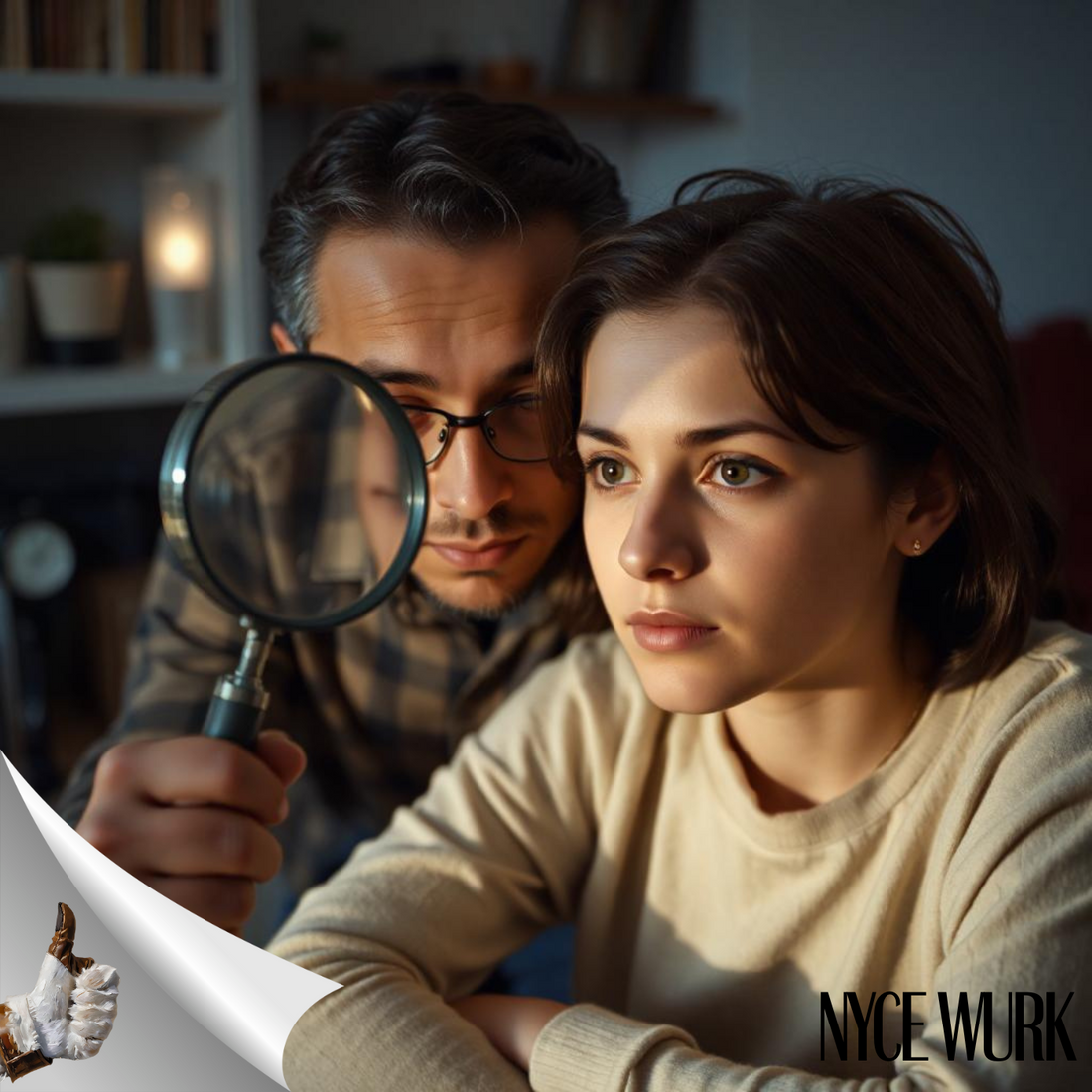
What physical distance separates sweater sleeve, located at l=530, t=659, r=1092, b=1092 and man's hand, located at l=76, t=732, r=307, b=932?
0.20m

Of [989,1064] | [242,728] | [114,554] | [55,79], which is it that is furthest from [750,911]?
[55,79]

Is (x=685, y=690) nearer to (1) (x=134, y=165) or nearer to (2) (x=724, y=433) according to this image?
(2) (x=724, y=433)

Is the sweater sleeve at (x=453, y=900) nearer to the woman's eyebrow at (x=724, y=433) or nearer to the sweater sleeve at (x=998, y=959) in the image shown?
the sweater sleeve at (x=998, y=959)

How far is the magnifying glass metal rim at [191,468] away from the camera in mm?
600

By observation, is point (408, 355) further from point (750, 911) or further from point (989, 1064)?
point (989, 1064)

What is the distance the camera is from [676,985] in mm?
791

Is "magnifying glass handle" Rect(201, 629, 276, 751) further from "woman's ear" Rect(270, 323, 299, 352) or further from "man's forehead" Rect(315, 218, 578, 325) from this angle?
"woman's ear" Rect(270, 323, 299, 352)

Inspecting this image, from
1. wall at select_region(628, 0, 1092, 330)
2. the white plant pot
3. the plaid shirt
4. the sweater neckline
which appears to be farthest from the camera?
the white plant pot

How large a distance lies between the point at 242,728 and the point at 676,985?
325 mm

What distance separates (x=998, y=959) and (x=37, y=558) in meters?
1.78

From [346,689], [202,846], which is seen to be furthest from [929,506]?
[346,689]

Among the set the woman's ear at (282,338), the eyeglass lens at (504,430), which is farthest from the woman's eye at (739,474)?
the woman's ear at (282,338)

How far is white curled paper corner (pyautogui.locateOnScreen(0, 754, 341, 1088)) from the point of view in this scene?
581 mm

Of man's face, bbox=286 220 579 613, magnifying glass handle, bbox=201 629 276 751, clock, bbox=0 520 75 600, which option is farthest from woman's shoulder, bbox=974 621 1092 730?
clock, bbox=0 520 75 600
